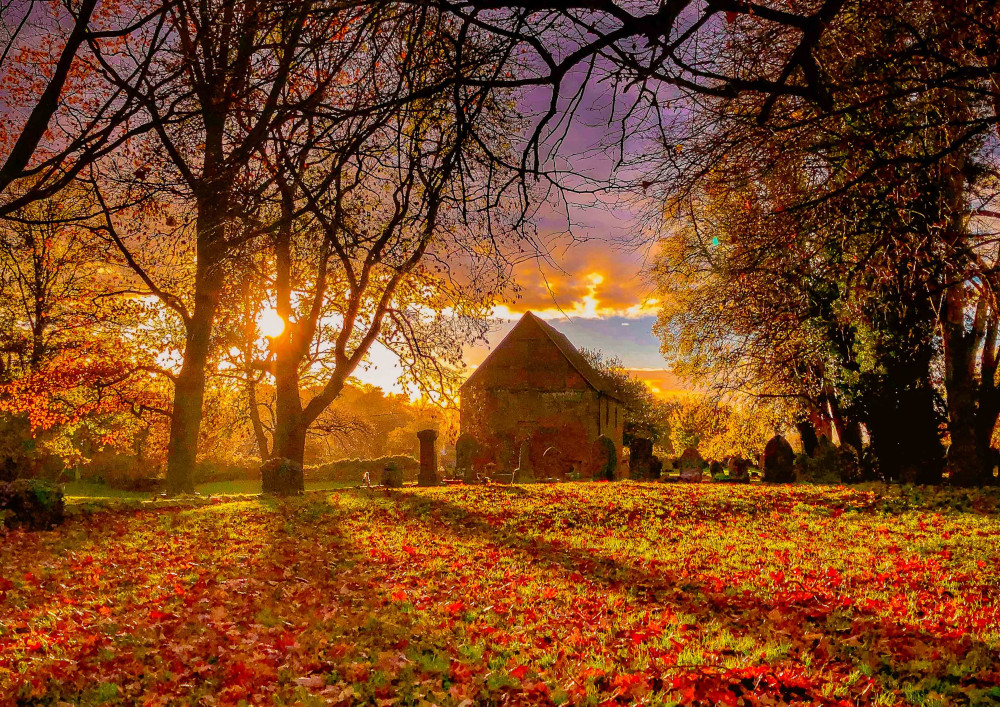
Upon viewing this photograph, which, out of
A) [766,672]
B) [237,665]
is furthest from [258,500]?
[766,672]

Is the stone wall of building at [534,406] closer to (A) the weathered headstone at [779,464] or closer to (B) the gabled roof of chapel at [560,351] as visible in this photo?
(B) the gabled roof of chapel at [560,351]

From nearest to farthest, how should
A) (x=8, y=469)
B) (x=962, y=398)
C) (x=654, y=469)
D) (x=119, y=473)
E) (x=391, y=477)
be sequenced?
(x=8, y=469) → (x=962, y=398) → (x=391, y=477) → (x=654, y=469) → (x=119, y=473)

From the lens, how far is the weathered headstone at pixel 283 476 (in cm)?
1645

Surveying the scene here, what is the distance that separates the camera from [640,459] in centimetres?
2377

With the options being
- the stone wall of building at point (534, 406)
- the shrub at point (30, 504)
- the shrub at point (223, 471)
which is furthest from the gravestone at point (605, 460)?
the shrub at point (223, 471)

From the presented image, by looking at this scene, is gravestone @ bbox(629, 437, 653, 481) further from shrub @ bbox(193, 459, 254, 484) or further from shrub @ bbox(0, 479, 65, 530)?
shrub @ bbox(193, 459, 254, 484)

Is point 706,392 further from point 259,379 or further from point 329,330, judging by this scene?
point 259,379

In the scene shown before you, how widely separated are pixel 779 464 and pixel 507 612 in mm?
16859

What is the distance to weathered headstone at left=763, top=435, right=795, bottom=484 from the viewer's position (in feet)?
65.8

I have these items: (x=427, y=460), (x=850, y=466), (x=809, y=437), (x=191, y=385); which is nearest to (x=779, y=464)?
(x=850, y=466)

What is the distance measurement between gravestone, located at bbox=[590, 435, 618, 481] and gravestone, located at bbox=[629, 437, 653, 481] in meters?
0.79

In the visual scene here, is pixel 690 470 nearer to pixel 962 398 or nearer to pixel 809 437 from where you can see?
pixel 809 437

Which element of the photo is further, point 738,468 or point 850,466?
point 738,468

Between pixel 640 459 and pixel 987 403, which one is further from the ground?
pixel 987 403
